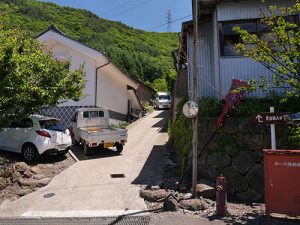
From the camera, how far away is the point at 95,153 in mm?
16688

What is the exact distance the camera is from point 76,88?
Answer: 52.7ft

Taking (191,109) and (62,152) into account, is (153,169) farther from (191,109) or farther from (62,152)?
(191,109)

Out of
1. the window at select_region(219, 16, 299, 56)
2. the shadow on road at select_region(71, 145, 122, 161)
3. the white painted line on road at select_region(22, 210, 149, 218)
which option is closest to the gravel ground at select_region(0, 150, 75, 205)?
the shadow on road at select_region(71, 145, 122, 161)

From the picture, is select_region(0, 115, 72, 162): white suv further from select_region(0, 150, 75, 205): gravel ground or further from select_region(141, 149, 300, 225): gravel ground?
select_region(141, 149, 300, 225): gravel ground

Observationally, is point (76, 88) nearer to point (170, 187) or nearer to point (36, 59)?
point (36, 59)

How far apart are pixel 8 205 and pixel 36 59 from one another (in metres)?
5.84

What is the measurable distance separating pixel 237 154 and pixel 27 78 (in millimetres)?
7888

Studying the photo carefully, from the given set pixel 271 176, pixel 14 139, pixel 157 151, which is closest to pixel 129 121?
pixel 157 151

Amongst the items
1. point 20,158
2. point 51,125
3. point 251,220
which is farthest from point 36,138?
point 251,220

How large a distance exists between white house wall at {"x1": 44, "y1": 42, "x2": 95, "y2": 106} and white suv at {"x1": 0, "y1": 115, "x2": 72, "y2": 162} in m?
5.32

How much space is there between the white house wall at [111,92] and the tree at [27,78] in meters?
4.90

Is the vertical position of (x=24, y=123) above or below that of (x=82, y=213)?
above

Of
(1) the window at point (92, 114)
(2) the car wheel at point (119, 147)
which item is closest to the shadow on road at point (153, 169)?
(2) the car wheel at point (119, 147)

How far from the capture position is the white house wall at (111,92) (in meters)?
21.5
